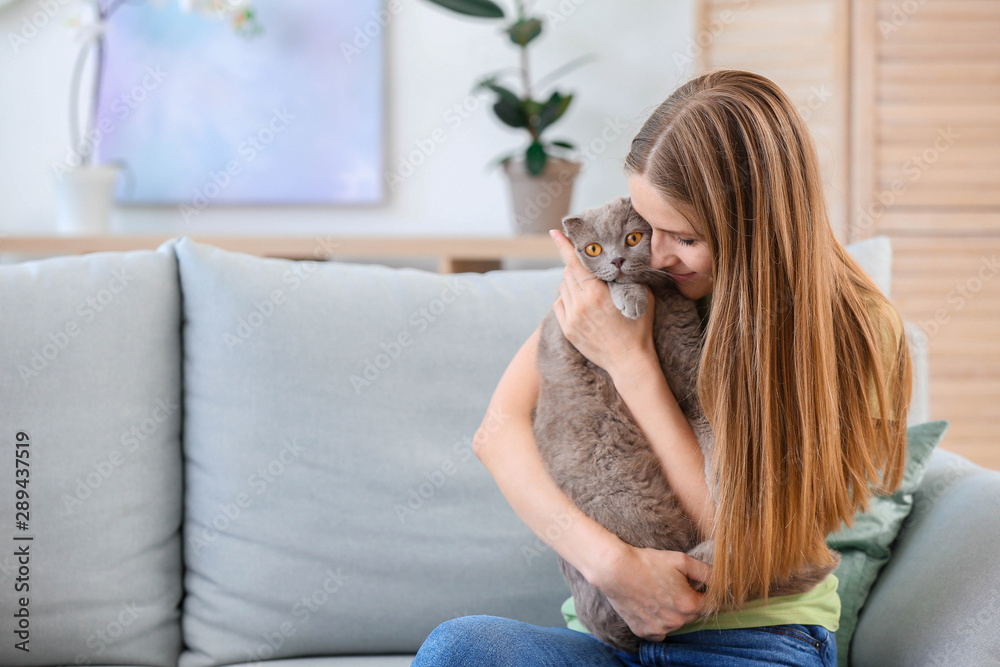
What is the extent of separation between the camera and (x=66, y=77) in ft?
8.71

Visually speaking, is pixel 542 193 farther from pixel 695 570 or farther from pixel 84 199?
pixel 695 570

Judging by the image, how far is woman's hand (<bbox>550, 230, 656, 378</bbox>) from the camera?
0.93 m

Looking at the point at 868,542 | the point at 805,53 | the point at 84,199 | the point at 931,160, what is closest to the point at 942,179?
the point at 931,160

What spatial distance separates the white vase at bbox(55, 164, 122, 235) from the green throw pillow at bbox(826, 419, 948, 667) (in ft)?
7.53

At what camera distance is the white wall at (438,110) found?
2613 mm

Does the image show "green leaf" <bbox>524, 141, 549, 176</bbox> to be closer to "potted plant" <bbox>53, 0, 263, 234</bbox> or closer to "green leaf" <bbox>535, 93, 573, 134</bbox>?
"green leaf" <bbox>535, 93, 573, 134</bbox>

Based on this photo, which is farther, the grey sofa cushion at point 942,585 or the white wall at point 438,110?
the white wall at point 438,110

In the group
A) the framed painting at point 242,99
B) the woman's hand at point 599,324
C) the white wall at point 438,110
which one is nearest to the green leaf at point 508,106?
the white wall at point 438,110

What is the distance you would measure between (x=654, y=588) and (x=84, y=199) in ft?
7.41

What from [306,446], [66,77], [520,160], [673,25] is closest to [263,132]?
[66,77]

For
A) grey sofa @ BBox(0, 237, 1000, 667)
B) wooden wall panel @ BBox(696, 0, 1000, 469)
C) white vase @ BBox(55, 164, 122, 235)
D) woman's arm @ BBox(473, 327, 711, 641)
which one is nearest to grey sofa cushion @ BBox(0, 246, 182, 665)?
grey sofa @ BBox(0, 237, 1000, 667)

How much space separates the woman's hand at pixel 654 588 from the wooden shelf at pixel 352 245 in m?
1.42

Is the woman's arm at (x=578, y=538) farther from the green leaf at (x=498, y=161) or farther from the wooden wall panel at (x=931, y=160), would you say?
the wooden wall panel at (x=931, y=160)

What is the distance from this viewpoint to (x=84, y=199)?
2383mm
